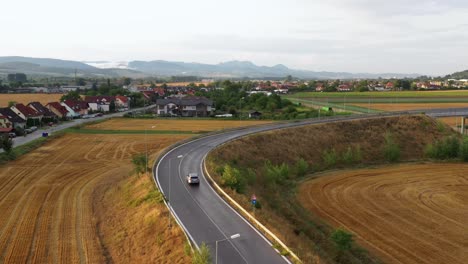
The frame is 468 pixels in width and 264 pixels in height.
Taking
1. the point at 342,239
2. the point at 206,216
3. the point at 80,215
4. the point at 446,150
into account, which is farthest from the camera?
the point at 446,150

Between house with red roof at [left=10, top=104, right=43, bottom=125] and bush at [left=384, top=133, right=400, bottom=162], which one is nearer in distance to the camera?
bush at [left=384, top=133, right=400, bottom=162]

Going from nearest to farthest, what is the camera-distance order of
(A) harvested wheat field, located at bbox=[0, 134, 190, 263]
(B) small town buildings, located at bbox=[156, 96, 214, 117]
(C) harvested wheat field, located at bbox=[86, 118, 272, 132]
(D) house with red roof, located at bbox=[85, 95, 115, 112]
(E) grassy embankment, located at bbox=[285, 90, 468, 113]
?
(A) harvested wheat field, located at bbox=[0, 134, 190, 263] → (C) harvested wheat field, located at bbox=[86, 118, 272, 132] → (E) grassy embankment, located at bbox=[285, 90, 468, 113] → (B) small town buildings, located at bbox=[156, 96, 214, 117] → (D) house with red roof, located at bbox=[85, 95, 115, 112]

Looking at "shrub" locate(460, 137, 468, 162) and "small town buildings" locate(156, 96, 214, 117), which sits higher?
"small town buildings" locate(156, 96, 214, 117)

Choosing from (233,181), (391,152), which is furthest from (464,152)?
(233,181)

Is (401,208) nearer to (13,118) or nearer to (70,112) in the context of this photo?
(13,118)

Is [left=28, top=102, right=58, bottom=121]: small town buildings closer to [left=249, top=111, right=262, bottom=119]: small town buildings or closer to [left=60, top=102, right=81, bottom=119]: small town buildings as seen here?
[left=60, top=102, right=81, bottom=119]: small town buildings

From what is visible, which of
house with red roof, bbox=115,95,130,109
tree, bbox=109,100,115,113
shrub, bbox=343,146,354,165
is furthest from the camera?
house with red roof, bbox=115,95,130,109

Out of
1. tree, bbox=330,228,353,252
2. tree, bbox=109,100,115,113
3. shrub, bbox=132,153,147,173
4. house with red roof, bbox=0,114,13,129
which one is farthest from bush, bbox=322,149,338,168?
tree, bbox=109,100,115,113

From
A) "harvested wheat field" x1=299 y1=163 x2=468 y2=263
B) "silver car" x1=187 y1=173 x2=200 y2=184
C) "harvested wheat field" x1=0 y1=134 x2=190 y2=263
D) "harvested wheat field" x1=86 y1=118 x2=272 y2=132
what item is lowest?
"harvested wheat field" x1=299 y1=163 x2=468 y2=263
